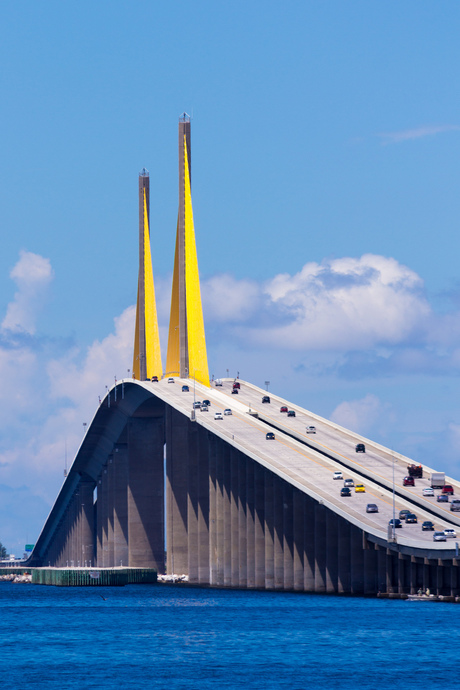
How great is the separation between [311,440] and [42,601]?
93.8 feet

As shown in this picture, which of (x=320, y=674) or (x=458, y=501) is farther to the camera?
(x=458, y=501)

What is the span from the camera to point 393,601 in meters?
93.0

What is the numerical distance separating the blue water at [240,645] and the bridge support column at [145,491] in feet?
227

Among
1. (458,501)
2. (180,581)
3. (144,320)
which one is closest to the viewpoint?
(458,501)

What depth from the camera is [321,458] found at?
4680 inches

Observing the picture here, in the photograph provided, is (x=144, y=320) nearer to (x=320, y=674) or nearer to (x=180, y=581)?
(x=180, y=581)

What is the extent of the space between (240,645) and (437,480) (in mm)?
44898

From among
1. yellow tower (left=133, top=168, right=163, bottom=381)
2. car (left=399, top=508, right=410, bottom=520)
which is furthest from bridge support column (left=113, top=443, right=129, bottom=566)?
car (left=399, top=508, right=410, bottom=520)

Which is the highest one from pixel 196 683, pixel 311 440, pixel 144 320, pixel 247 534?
pixel 144 320

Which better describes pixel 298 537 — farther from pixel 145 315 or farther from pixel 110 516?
pixel 110 516

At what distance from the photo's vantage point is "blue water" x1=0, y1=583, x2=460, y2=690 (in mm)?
61750

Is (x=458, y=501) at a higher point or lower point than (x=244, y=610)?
higher

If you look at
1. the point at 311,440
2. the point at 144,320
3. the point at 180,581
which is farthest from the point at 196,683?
the point at 144,320

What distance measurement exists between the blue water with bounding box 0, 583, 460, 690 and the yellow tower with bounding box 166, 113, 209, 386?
2476 inches
